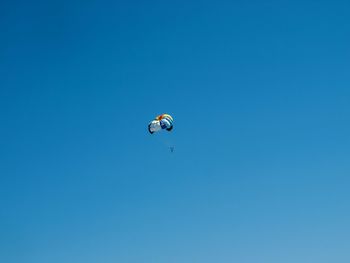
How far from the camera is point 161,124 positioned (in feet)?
149

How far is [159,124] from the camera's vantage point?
149ft

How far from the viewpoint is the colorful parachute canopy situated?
45.2m

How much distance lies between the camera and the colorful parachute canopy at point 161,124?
4516 cm
